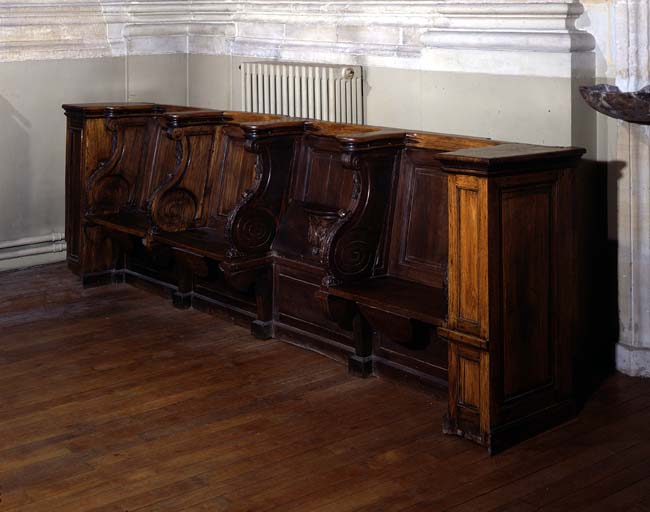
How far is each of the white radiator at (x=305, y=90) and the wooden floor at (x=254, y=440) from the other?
1.60m

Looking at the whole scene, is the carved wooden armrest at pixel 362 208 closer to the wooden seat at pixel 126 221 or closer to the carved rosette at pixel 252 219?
the carved rosette at pixel 252 219

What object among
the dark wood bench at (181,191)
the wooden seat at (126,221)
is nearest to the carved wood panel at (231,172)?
the dark wood bench at (181,191)

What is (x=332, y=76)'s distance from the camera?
574cm

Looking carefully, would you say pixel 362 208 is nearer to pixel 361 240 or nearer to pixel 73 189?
pixel 361 240

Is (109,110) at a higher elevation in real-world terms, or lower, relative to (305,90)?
lower

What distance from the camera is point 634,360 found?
4.16 m

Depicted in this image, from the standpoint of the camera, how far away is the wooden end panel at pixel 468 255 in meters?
3.36

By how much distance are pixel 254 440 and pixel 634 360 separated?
1631 millimetres

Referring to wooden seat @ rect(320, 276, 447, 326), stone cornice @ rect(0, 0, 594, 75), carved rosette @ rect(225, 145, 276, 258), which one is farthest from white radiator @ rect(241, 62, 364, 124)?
wooden seat @ rect(320, 276, 447, 326)

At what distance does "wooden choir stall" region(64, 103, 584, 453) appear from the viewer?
3432mm

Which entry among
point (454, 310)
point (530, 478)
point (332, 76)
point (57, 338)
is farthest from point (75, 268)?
point (530, 478)

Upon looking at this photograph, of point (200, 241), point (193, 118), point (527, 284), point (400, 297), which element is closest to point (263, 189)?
point (200, 241)

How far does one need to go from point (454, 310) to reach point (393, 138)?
914mm

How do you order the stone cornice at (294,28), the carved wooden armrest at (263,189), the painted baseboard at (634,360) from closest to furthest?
the painted baseboard at (634,360) → the stone cornice at (294,28) → the carved wooden armrest at (263,189)
